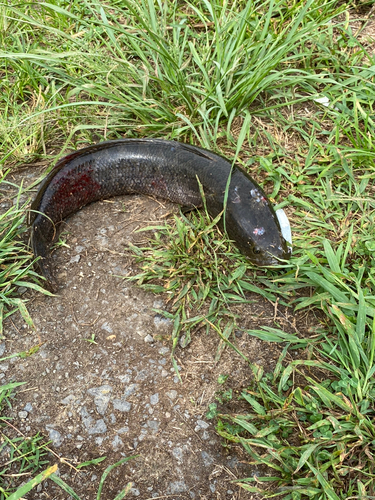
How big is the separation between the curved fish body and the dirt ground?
1.11ft

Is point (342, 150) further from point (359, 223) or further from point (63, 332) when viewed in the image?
point (63, 332)

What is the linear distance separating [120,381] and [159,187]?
166 centimetres

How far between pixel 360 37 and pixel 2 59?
12.0 ft

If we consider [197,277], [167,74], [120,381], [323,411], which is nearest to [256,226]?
[197,277]

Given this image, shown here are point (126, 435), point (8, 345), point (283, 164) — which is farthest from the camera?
point (283, 164)

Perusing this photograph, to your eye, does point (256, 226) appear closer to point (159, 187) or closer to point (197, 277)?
point (197, 277)

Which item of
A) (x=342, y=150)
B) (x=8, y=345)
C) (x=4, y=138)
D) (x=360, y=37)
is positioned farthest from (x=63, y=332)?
(x=360, y=37)

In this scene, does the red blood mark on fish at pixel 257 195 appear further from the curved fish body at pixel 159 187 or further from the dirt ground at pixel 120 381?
the dirt ground at pixel 120 381

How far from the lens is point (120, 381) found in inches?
111

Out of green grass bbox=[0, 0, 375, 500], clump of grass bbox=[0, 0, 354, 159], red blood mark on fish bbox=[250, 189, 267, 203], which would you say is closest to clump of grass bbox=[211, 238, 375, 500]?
green grass bbox=[0, 0, 375, 500]

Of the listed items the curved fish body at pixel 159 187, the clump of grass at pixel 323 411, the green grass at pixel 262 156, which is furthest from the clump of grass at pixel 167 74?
the clump of grass at pixel 323 411

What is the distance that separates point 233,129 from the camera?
395 cm

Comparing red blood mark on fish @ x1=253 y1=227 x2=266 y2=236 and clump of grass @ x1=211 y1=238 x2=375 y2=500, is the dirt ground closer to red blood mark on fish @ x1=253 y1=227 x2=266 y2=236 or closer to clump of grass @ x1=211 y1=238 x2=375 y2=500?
clump of grass @ x1=211 y1=238 x2=375 y2=500

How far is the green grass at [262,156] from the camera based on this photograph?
2445mm
